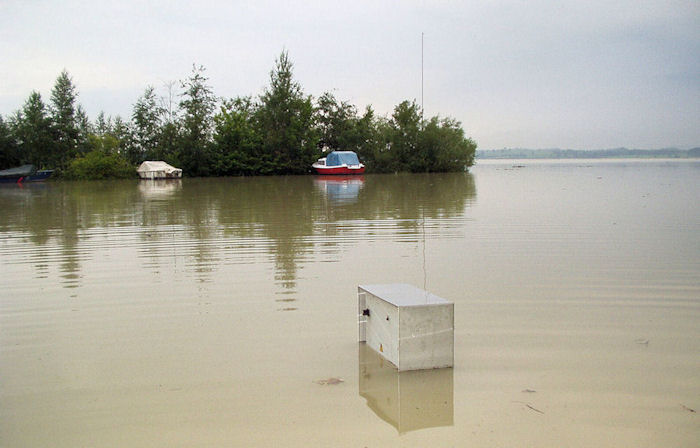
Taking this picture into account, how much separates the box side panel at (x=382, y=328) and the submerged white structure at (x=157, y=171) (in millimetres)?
37859

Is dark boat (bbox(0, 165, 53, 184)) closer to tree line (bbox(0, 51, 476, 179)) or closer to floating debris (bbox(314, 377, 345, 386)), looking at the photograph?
tree line (bbox(0, 51, 476, 179))

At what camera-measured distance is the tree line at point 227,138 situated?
41.8m

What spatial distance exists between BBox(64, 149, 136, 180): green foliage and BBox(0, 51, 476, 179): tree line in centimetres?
6

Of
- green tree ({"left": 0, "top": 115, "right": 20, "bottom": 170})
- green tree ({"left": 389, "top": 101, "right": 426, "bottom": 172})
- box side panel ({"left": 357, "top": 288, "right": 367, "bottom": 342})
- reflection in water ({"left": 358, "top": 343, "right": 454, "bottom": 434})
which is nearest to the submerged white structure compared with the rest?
green tree ({"left": 0, "top": 115, "right": 20, "bottom": 170})

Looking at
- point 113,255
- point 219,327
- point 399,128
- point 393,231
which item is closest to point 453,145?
point 399,128

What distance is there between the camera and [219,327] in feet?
16.8

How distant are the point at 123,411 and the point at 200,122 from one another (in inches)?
1647

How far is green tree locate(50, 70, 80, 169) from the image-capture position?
42062 millimetres

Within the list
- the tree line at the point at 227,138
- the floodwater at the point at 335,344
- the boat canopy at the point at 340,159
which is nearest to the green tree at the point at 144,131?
the tree line at the point at 227,138

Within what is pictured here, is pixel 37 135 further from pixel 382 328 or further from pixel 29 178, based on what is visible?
pixel 382 328

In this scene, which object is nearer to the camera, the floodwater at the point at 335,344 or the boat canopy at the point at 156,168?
the floodwater at the point at 335,344

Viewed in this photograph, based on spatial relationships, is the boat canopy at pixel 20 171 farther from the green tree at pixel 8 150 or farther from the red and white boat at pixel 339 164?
the red and white boat at pixel 339 164

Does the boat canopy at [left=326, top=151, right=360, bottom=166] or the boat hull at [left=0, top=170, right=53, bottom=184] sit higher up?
the boat canopy at [left=326, top=151, right=360, bottom=166]

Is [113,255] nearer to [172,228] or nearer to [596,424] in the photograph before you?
[172,228]
